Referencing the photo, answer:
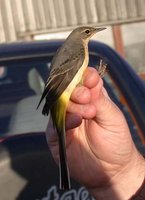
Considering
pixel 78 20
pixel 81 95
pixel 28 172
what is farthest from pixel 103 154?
pixel 78 20

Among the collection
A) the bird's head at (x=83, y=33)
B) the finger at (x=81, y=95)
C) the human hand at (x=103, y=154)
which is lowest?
the human hand at (x=103, y=154)

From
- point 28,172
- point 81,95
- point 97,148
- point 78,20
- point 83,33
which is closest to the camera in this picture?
point 81,95

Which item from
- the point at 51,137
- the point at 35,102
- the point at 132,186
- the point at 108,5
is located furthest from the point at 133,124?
the point at 108,5

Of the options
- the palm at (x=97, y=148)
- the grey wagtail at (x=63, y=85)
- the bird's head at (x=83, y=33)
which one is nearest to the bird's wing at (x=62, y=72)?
the grey wagtail at (x=63, y=85)

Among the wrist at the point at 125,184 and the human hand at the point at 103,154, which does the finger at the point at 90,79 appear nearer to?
the human hand at the point at 103,154

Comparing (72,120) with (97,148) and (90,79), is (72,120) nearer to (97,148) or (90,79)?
(90,79)

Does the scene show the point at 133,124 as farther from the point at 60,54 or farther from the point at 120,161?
the point at 60,54
